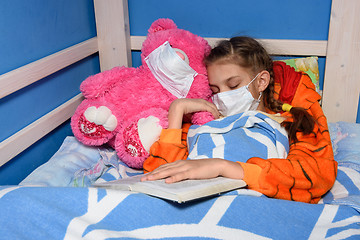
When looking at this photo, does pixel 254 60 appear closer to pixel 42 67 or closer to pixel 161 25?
pixel 161 25

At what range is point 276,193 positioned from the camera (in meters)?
0.92

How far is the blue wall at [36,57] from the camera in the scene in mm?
1028

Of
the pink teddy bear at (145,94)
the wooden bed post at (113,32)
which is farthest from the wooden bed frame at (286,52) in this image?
the pink teddy bear at (145,94)

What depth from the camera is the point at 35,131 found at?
1.12 m

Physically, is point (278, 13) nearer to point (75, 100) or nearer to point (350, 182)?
point (350, 182)

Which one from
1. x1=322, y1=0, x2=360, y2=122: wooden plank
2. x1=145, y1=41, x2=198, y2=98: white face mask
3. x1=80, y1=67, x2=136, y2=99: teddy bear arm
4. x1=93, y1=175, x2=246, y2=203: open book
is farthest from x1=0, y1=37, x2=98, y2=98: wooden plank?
x1=322, y1=0, x2=360, y2=122: wooden plank

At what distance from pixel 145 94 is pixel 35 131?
366 millimetres

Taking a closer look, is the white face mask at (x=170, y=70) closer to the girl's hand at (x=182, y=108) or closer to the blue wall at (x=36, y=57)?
the girl's hand at (x=182, y=108)

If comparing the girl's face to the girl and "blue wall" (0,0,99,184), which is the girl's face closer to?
the girl

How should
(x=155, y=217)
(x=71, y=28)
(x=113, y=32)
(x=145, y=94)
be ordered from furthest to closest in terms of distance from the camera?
1. (x=113, y=32)
2. (x=71, y=28)
3. (x=145, y=94)
4. (x=155, y=217)

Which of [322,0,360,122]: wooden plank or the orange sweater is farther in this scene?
[322,0,360,122]: wooden plank

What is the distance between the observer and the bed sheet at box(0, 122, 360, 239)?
2.34ft

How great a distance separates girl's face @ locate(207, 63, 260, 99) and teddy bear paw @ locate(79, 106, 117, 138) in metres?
0.36

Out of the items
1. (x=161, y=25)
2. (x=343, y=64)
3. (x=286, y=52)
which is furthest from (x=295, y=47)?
(x=161, y=25)
